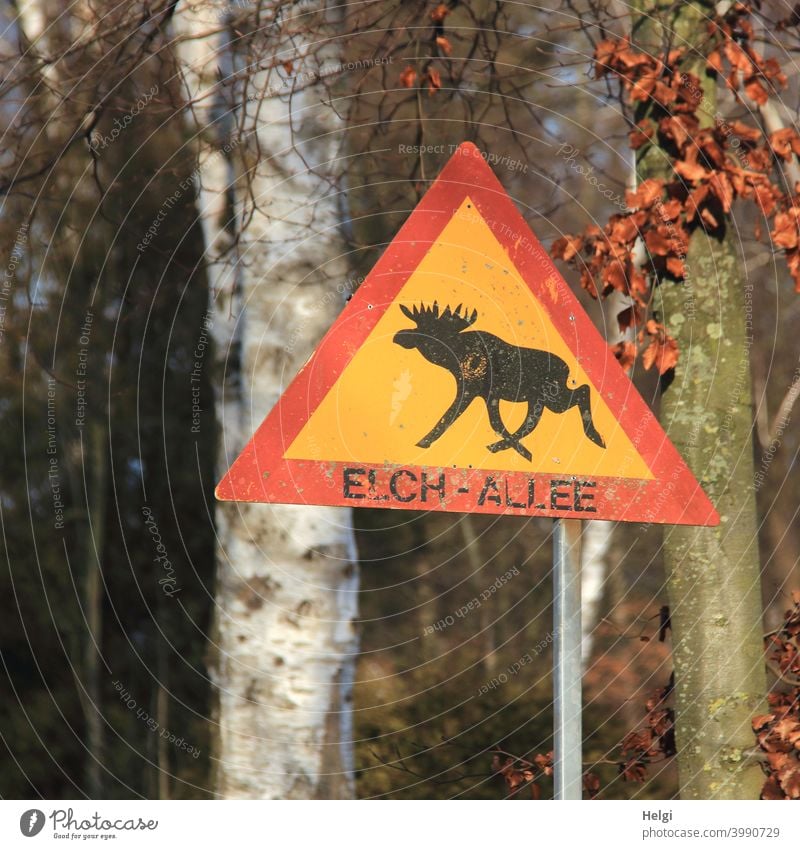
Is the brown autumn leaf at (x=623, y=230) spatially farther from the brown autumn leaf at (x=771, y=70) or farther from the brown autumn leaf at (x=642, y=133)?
the brown autumn leaf at (x=771, y=70)

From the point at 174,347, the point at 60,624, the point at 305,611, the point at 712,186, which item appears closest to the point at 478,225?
the point at 712,186

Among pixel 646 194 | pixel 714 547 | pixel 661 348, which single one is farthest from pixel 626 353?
pixel 714 547

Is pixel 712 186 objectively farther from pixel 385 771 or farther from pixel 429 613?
pixel 429 613

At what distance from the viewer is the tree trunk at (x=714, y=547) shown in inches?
128

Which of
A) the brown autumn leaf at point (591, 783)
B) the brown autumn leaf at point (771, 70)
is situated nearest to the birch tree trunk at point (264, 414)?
the brown autumn leaf at point (591, 783)

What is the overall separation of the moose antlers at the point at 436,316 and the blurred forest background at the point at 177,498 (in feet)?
8.03

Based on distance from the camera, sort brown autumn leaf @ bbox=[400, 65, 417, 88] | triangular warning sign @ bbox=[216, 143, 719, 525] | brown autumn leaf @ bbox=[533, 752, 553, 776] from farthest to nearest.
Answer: brown autumn leaf @ bbox=[400, 65, 417, 88]
brown autumn leaf @ bbox=[533, 752, 553, 776]
triangular warning sign @ bbox=[216, 143, 719, 525]

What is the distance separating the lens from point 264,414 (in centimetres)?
350

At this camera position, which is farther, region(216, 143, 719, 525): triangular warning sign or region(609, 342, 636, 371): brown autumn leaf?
region(609, 342, 636, 371): brown autumn leaf

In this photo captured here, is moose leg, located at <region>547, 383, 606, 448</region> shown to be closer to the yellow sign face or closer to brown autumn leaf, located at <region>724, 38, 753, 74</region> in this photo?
the yellow sign face

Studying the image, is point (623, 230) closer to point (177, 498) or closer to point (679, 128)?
point (679, 128)

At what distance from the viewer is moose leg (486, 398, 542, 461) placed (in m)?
2.44

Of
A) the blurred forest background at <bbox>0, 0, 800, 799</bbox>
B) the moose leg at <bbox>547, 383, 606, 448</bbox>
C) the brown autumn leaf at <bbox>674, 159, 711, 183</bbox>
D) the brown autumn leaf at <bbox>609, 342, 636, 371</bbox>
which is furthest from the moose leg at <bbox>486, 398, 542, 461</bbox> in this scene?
the blurred forest background at <bbox>0, 0, 800, 799</bbox>

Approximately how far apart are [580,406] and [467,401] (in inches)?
10.2
